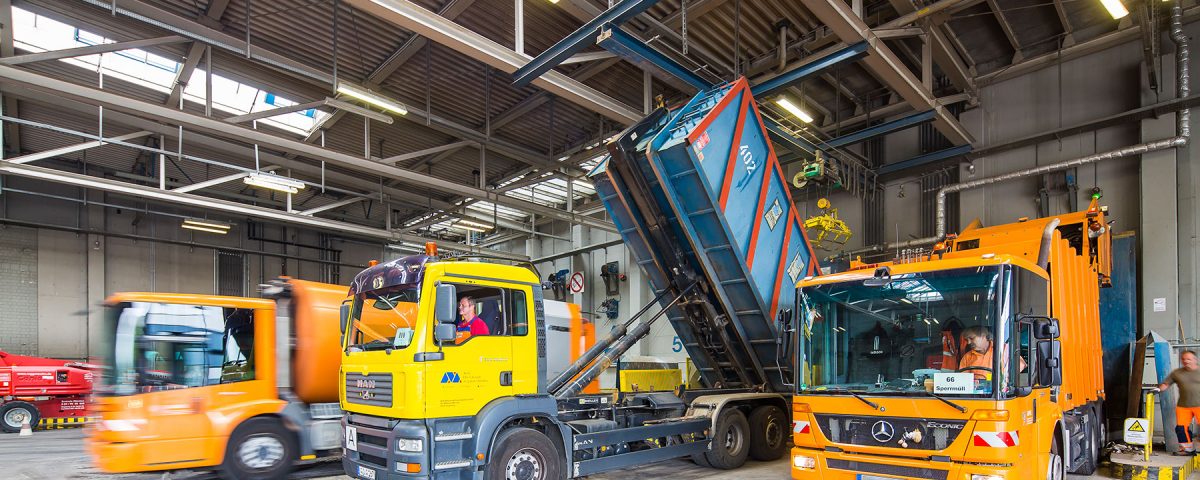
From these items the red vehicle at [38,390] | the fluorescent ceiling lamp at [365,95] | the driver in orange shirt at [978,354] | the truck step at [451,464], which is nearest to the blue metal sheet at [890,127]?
the driver in orange shirt at [978,354]

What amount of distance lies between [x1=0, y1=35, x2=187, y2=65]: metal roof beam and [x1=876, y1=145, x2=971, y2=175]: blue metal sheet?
14.1m

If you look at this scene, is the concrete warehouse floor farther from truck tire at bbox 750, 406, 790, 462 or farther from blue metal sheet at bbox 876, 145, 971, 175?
blue metal sheet at bbox 876, 145, 971, 175

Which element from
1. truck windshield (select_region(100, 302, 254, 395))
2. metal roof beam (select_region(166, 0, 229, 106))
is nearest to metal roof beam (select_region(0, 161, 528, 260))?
metal roof beam (select_region(166, 0, 229, 106))

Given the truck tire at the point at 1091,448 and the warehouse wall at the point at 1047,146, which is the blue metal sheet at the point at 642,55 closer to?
the truck tire at the point at 1091,448

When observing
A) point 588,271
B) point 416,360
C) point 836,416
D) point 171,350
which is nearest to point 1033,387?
point 836,416

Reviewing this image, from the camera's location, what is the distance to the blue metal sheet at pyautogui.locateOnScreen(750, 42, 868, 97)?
9609 mm

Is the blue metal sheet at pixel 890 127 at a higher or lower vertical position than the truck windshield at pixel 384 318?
higher

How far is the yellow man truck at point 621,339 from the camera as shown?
5.79 meters

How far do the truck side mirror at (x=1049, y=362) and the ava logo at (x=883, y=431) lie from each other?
4.06ft

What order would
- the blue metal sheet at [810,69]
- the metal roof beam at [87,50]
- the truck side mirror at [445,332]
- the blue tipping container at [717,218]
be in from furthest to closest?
1. the metal roof beam at [87,50]
2. the blue metal sheet at [810,69]
3. the blue tipping container at [717,218]
4. the truck side mirror at [445,332]

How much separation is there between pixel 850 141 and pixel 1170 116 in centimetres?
515

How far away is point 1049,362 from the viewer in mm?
5246

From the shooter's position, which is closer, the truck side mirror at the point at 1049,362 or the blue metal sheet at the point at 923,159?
the truck side mirror at the point at 1049,362

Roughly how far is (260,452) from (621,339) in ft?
14.5
